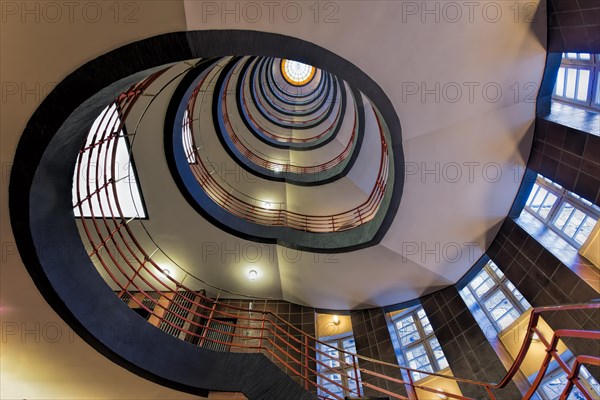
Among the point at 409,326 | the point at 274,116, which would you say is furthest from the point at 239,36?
the point at 274,116

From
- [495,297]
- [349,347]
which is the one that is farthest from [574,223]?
[349,347]

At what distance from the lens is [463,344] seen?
5180 millimetres

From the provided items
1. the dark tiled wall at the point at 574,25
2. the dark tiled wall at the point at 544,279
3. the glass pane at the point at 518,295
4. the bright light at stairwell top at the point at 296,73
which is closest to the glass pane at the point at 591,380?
the dark tiled wall at the point at 544,279

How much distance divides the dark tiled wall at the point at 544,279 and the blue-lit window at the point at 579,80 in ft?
6.87

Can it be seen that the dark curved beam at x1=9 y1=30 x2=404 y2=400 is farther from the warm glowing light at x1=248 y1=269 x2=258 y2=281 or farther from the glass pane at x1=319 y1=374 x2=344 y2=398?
the warm glowing light at x1=248 y1=269 x2=258 y2=281

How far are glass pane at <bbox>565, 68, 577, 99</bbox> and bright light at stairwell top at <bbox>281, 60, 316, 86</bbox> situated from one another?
1256cm

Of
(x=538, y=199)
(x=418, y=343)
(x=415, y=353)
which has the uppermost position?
(x=538, y=199)

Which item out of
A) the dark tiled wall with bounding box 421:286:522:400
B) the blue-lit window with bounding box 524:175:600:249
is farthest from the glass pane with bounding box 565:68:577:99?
the dark tiled wall with bounding box 421:286:522:400

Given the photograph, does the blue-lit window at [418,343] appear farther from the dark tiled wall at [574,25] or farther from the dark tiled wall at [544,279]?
the dark tiled wall at [574,25]

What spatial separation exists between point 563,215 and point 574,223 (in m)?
0.23

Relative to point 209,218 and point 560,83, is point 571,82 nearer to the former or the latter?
point 560,83

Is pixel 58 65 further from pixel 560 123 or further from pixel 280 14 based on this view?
pixel 560 123

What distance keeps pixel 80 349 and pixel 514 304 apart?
20.8 feet

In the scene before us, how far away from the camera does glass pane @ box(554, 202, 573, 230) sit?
14.5 feet
